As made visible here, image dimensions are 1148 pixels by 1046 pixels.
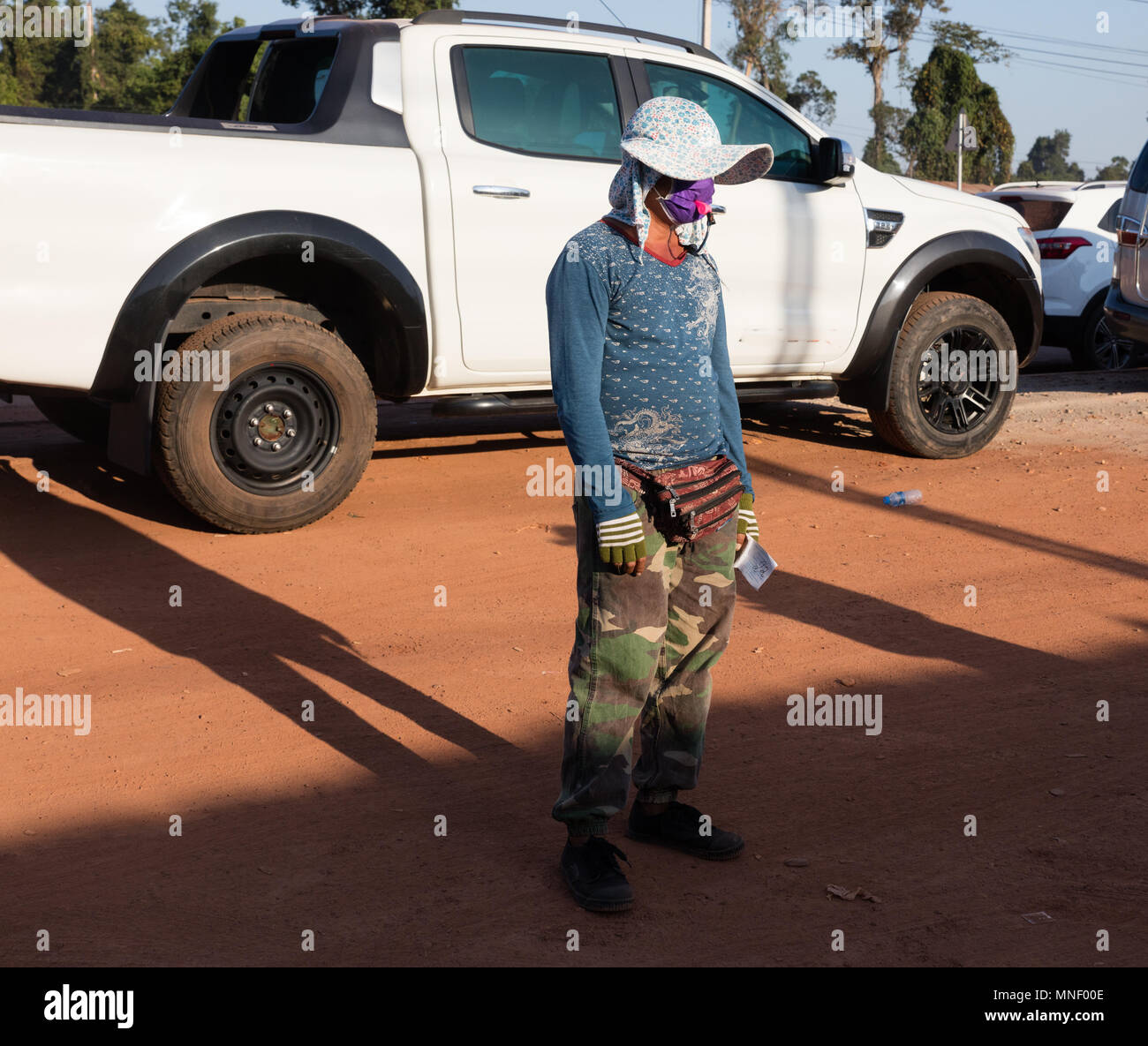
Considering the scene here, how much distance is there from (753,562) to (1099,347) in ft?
33.3

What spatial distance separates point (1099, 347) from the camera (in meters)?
12.6

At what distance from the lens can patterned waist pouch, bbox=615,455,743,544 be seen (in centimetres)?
338

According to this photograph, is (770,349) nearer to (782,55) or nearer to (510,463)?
(510,463)

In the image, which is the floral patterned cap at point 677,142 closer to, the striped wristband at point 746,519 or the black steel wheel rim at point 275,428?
the striped wristband at point 746,519

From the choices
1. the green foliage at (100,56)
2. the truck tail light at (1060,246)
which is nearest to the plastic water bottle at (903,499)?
the truck tail light at (1060,246)

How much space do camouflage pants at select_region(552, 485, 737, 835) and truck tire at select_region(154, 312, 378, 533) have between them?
10.7 feet

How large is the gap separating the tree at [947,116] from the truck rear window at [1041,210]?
3371cm

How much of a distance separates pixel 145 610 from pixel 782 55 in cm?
4756

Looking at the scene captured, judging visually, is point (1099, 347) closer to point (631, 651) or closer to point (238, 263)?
point (238, 263)

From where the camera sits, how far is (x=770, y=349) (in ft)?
24.9

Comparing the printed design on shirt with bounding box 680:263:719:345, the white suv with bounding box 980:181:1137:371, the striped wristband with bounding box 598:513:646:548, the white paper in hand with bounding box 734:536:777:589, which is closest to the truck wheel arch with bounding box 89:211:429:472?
the printed design on shirt with bounding box 680:263:719:345

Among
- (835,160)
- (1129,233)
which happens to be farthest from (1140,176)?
(835,160)

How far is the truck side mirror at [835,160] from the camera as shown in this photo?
7371 millimetres
